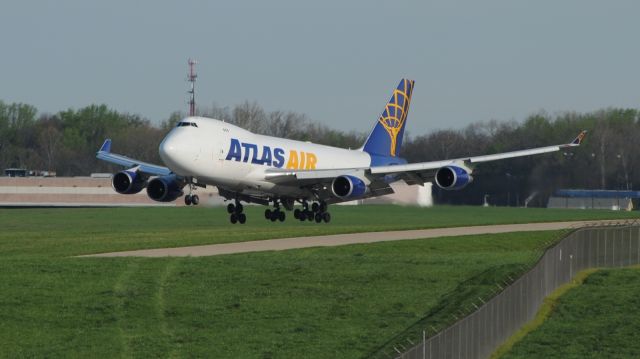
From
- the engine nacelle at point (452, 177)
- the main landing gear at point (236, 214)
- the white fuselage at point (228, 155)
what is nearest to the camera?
the white fuselage at point (228, 155)

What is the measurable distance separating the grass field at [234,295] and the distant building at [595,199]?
41.9 meters

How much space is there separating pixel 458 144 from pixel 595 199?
21856 mm

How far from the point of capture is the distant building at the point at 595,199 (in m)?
100

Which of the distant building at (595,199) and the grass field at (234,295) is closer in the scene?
the grass field at (234,295)

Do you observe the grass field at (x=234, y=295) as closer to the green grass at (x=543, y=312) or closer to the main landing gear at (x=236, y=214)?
the green grass at (x=543, y=312)

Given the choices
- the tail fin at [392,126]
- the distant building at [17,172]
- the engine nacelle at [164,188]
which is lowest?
the engine nacelle at [164,188]

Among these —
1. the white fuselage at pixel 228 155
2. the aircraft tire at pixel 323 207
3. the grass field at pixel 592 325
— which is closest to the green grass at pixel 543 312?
the grass field at pixel 592 325

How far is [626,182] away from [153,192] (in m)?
56.1

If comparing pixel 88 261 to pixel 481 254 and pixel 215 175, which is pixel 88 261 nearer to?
pixel 215 175

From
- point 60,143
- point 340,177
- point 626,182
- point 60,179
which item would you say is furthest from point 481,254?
point 60,143

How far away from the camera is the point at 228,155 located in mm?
56531

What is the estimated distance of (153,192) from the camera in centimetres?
6206

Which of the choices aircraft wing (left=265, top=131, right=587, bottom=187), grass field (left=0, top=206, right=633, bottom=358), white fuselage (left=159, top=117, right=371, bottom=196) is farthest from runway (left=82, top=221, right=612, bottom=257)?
white fuselage (left=159, top=117, right=371, bottom=196)

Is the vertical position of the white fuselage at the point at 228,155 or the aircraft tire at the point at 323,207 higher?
the white fuselage at the point at 228,155
